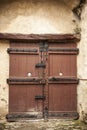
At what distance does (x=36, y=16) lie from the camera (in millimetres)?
6070

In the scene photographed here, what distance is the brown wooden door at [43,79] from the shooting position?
19.9ft

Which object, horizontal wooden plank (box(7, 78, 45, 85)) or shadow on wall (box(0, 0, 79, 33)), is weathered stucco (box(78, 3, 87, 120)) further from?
horizontal wooden plank (box(7, 78, 45, 85))

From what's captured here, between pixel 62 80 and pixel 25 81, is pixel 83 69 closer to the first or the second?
pixel 62 80

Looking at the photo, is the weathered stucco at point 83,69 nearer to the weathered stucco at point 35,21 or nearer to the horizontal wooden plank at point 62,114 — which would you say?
the weathered stucco at point 35,21

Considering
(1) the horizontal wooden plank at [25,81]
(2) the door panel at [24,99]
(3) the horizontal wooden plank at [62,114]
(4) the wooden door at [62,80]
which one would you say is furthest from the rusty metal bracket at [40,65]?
(3) the horizontal wooden plank at [62,114]

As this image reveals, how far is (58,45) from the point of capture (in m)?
6.18

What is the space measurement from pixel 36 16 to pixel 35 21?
12cm

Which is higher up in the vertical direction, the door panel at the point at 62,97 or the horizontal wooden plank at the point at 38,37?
the horizontal wooden plank at the point at 38,37

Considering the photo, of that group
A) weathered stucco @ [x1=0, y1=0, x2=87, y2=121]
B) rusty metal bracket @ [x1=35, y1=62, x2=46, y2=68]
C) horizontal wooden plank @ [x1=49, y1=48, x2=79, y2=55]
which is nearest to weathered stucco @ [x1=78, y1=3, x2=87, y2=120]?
weathered stucco @ [x1=0, y1=0, x2=87, y2=121]

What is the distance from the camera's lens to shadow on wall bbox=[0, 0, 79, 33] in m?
6.01

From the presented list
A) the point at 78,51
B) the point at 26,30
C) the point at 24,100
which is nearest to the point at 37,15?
the point at 26,30

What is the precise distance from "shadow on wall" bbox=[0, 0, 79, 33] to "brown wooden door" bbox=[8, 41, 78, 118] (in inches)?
13.8

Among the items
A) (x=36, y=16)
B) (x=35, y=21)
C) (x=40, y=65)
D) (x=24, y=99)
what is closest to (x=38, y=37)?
(x=35, y=21)

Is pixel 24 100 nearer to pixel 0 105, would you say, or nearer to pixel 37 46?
pixel 0 105
